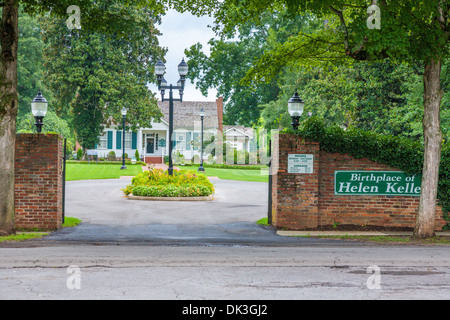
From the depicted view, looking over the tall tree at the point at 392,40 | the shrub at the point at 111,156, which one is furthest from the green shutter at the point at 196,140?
the tall tree at the point at 392,40

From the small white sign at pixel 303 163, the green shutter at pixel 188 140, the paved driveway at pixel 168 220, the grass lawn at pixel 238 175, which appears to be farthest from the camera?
the green shutter at pixel 188 140

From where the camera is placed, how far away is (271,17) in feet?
171

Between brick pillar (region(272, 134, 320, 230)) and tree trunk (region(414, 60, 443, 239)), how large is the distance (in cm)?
257

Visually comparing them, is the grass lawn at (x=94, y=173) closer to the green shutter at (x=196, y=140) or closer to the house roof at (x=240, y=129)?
the green shutter at (x=196, y=140)

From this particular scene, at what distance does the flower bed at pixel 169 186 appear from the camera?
20.4m

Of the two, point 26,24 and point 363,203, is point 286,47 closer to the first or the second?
point 363,203

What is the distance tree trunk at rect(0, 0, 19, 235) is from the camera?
11.2 meters

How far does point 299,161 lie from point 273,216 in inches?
75.4

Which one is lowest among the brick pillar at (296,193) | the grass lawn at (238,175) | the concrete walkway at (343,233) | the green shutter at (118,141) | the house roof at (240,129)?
the concrete walkway at (343,233)

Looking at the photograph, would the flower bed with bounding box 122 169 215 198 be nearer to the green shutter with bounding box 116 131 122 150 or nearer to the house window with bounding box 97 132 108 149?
the green shutter with bounding box 116 131 122 150

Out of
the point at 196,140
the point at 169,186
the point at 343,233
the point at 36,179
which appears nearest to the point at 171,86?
the point at 169,186

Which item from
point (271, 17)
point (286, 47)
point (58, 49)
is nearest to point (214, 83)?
point (271, 17)

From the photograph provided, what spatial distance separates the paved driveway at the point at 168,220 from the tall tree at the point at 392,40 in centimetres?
303

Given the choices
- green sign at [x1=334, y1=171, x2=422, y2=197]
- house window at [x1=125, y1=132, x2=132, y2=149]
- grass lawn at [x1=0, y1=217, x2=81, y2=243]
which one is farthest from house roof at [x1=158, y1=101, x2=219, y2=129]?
grass lawn at [x1=0, y1=217, x2=81, y2=243]
